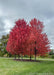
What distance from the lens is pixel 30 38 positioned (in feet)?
54.6

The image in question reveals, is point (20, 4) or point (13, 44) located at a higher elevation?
point (20, 4)

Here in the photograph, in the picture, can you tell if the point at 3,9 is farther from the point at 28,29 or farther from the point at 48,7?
the point at 28,29

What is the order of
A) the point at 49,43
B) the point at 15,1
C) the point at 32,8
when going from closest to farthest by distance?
the point at 15,1 → the point at 32,8 → the point at 49,43

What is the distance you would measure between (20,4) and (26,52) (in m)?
11.1

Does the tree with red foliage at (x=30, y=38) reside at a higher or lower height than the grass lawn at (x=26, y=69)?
higher

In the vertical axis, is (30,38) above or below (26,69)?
above

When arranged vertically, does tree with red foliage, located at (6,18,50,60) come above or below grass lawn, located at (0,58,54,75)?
above

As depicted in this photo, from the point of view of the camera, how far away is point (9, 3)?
906cm

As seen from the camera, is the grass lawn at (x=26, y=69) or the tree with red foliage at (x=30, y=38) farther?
the tree with red foliage at (x=30, y=38)

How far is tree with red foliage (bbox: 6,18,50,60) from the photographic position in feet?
54.2

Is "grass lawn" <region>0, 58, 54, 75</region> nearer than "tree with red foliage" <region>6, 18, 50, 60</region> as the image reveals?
Yes

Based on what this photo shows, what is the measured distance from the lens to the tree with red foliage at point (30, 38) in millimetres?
16531

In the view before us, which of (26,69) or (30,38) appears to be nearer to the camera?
(26,69)

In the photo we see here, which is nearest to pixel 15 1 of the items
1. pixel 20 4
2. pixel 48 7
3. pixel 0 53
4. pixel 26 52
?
pixel 20 4
